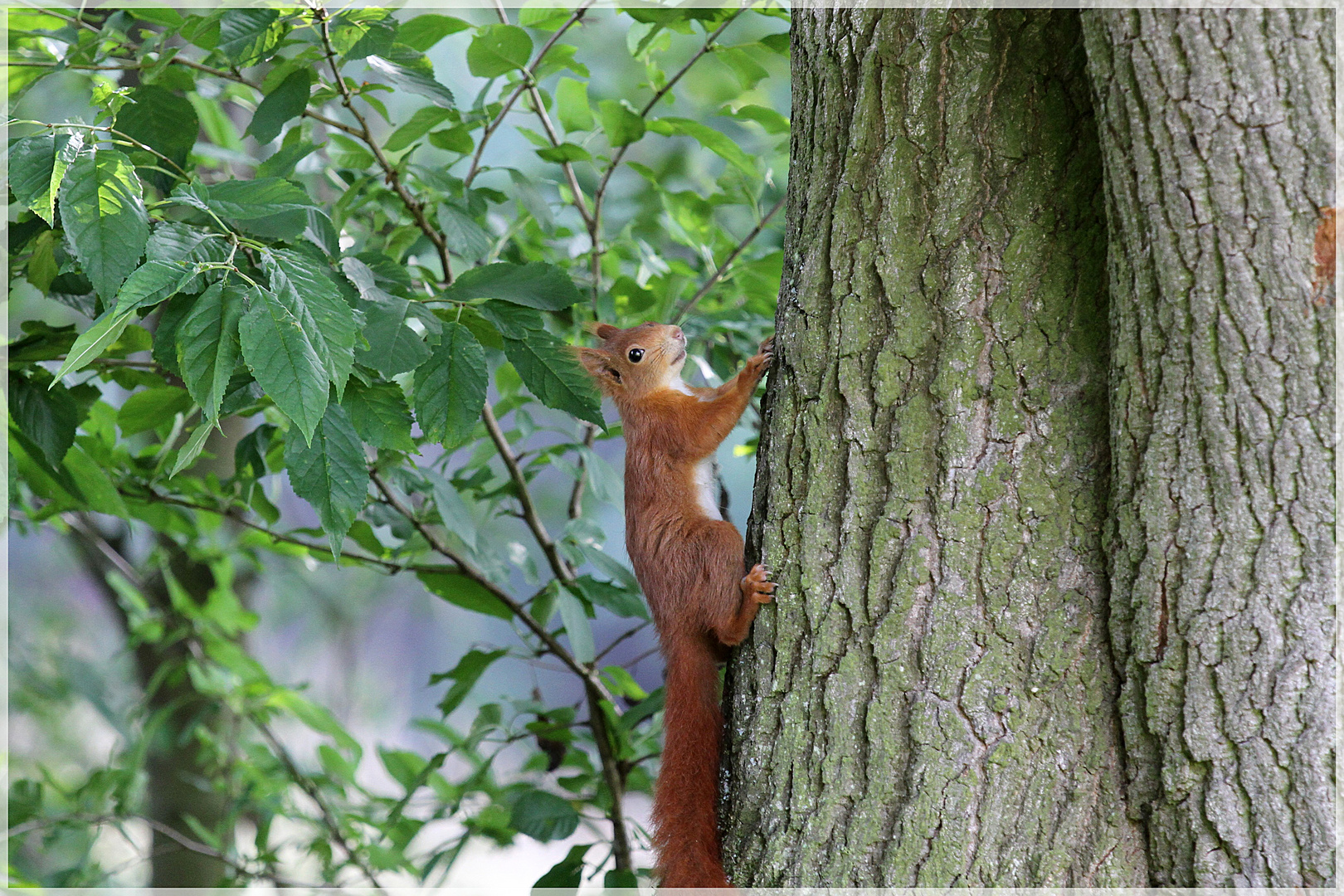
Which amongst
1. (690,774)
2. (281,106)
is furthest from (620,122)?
(690,774)

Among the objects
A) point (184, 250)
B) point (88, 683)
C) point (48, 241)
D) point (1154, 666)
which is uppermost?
point (48, 241)

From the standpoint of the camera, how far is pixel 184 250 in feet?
4.10

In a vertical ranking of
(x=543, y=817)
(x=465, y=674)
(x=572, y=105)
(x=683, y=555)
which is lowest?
(x=543, y=817)

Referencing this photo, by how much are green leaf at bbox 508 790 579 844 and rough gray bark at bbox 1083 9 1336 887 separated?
1313 millimetres

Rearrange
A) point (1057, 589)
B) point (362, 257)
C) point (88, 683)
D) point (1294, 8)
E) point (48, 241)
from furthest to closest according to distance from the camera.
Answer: point (88, 683) → point (362, 257) → point (48, 241) → point (1057, 589) → point (1294, 8)

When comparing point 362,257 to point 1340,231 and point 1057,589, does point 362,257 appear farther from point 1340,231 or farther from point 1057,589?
point 1340,231

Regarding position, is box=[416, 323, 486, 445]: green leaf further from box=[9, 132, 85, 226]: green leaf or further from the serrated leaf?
box=[9, 132, 85, 226]: green leaf

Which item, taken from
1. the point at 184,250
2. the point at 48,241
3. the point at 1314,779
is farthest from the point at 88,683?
the point at 1314,779

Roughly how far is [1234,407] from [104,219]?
4.55 ft

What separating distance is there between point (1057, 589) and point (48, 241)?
65.6 inches

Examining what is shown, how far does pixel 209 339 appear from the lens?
1.19 m

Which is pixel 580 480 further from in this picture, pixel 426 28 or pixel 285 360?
pixel 285 360

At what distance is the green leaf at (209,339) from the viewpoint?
3.84ft

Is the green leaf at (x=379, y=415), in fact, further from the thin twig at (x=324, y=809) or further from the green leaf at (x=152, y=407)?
the thin twig at (x=324, y=809)
